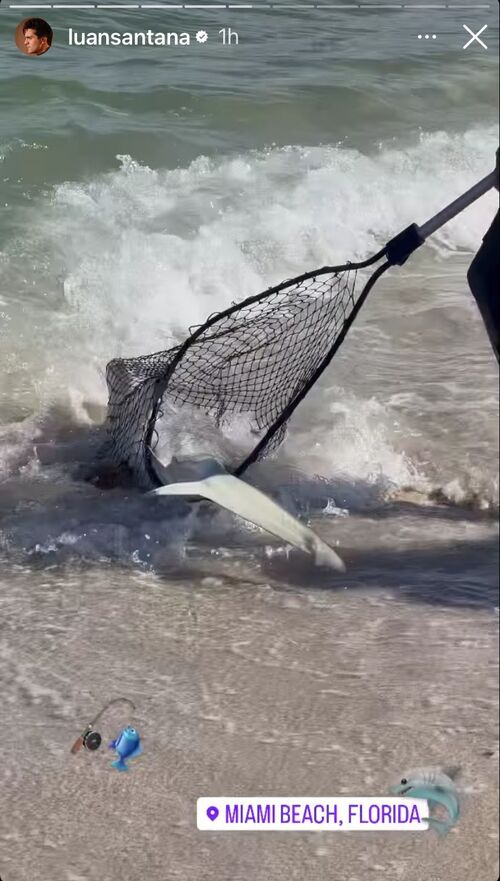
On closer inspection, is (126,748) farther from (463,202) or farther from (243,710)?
(463,202)

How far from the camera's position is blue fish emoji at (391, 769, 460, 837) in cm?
138

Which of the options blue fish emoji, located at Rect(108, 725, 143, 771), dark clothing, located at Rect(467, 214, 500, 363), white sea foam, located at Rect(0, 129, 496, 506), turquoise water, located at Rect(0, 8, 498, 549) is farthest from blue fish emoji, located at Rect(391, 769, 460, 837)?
white sea foam, located at Rect(0, 129, 496, 506)

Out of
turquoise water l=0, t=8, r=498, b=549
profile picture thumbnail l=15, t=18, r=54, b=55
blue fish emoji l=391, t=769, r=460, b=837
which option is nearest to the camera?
blue fish emoji l=391, t=769, r=460, b=837

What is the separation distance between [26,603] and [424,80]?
346cm

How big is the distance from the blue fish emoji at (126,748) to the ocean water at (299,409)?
41 mm

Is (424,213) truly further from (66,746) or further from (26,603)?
(66,746)

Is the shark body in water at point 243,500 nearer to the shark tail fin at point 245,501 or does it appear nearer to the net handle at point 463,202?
the shark tail fin at point 245,501

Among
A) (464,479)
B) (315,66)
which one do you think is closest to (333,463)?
(464,479)

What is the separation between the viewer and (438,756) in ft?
4.97

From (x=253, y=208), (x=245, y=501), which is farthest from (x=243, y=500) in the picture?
(x=253, y=208)

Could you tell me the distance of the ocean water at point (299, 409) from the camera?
5.64ft

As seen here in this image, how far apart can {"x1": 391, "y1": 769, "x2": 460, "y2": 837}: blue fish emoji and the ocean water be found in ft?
0.13

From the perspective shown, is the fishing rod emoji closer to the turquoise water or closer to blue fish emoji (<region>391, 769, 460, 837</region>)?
blue fish emoji (<region>391, 769, 460, 837</region>)

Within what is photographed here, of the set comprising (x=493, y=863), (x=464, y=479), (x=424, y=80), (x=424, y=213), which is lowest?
(x=493, y=863)
